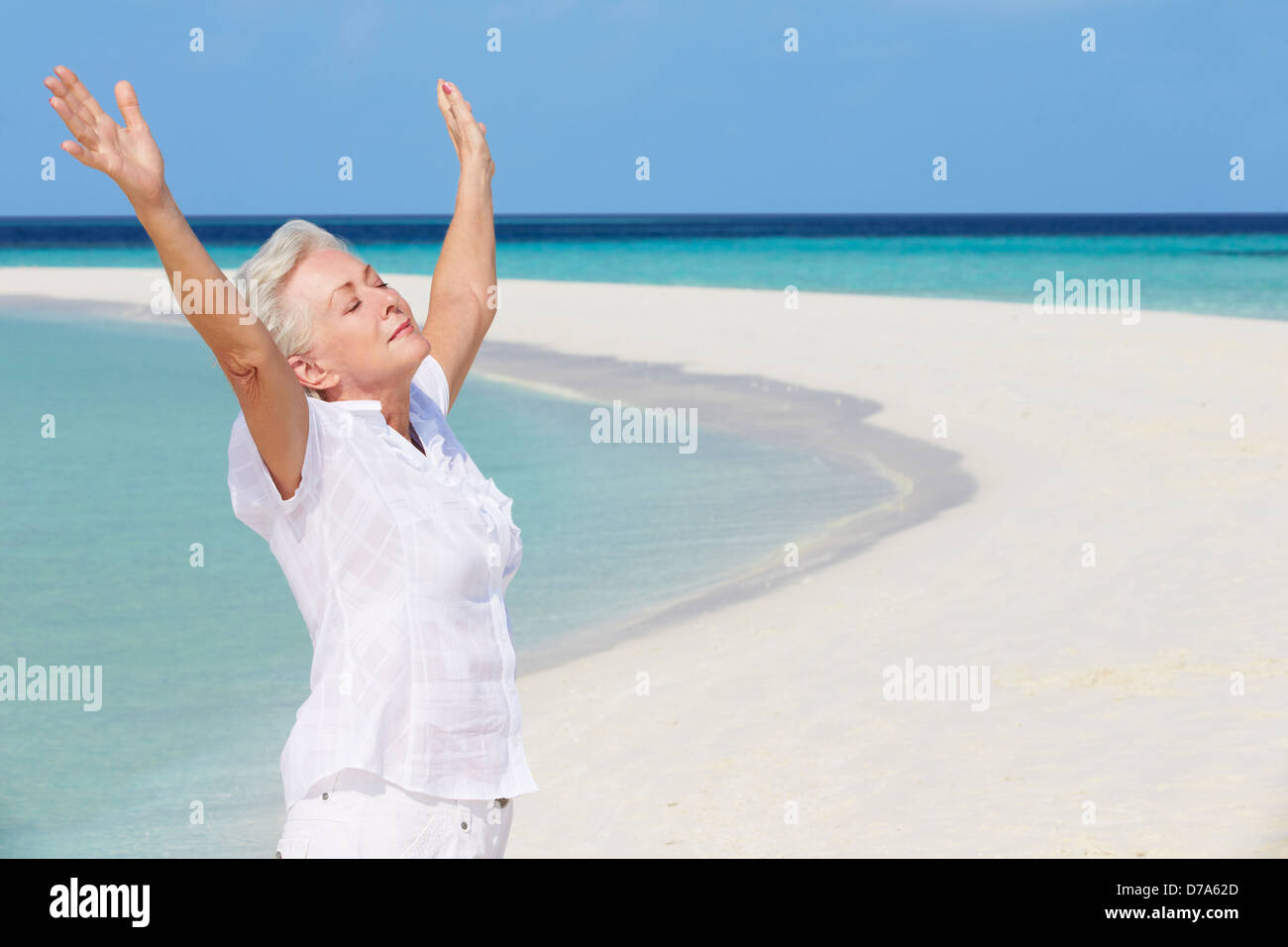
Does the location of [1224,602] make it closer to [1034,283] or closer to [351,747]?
[351,747]

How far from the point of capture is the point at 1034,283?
41000 millimetres

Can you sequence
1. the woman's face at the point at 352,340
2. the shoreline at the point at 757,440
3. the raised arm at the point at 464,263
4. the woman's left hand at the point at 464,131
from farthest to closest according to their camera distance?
the shoreline at the point at 757,440 → the woman's left hand at the point at 464,131 → the raised arm at the point at 464,263 → the woman's face at the point at 352,340

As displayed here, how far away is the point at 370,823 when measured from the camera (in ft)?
6.37

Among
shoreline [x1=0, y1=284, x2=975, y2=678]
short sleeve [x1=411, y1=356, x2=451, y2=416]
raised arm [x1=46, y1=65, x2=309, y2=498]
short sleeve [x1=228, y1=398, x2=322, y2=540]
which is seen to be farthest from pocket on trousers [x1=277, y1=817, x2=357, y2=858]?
shoreline [x1=0, y1=284, x2=975, y2=678]

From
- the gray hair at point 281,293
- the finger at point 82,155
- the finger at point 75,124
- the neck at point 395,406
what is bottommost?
the neck at point 395,406

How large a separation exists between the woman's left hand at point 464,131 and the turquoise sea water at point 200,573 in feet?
3.14

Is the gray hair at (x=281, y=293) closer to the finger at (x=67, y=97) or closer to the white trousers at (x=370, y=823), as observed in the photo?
the finger at (x=67, y=97)

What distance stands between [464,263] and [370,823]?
1.41 meters

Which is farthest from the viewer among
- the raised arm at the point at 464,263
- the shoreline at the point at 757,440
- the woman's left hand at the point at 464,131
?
the shoreline at the point at 757,440

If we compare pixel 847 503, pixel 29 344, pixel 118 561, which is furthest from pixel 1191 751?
pixel 29 344

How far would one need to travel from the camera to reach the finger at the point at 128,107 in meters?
1.79

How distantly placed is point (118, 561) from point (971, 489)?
6.27 m

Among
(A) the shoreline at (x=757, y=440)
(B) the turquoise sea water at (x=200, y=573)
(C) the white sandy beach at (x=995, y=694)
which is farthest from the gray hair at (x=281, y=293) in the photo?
(A) the shoreline at (x=757, y=440)

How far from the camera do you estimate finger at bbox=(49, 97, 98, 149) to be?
5.78 feet
